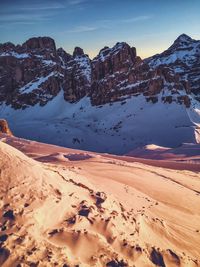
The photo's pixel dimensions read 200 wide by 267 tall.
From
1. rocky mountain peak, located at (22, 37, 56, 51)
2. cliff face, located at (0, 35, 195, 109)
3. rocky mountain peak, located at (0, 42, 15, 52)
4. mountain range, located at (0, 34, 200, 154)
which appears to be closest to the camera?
mountain range, located at (0, 34, 200, 154)

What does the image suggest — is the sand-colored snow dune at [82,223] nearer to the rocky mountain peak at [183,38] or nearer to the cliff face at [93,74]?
the cliff face at [93,74]

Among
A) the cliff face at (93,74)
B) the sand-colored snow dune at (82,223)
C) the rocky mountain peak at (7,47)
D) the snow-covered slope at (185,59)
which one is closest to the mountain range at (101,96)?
the cliff face at (93,74)

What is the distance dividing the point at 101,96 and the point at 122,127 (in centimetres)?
1374

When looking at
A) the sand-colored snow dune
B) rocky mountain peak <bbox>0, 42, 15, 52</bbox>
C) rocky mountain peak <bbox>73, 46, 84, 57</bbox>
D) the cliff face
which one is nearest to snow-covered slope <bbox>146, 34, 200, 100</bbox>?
the cliff face

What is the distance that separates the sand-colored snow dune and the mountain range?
120 ft

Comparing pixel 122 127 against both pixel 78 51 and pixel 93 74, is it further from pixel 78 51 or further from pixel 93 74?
pixel 78 51

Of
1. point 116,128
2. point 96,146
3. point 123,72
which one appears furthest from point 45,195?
point 123,72

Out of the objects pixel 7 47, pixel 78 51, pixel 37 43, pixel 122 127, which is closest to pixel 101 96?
pixel 122 127

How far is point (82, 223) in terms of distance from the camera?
667 centimetres

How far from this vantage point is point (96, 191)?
8.42 meters

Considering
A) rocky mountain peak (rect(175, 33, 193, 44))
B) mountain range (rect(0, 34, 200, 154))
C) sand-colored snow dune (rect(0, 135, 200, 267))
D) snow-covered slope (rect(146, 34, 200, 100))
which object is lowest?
sand-colored snow dune (rect(0, 135, 200, 267))

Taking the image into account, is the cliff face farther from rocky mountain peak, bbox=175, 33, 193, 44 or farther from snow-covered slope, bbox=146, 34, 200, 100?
rocky mountain peak, bbox=175, 33, 193, 44

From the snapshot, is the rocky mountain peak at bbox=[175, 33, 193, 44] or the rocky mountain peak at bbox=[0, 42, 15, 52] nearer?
the rocky mountain peak at bbox=[0, 42, 15, 52]

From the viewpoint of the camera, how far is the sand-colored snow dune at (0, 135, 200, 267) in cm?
573
